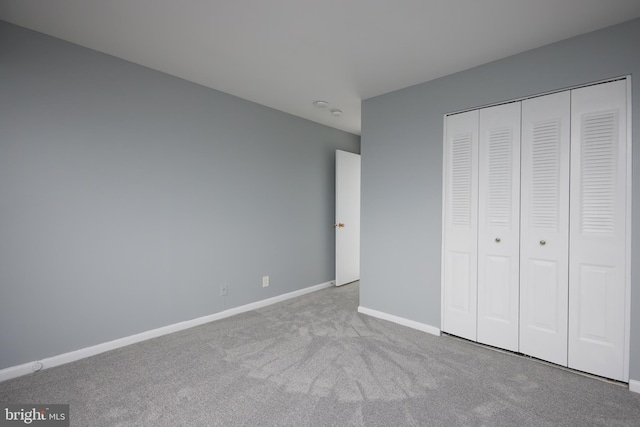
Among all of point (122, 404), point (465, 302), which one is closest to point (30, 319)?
point (122, 404)

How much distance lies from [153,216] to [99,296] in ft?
2.61

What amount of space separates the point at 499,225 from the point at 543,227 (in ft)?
1.03

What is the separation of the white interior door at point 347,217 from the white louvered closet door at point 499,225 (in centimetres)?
219

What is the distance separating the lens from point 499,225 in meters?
2.64

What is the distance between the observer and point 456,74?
2.86 m

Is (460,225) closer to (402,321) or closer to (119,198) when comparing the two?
(402,321)

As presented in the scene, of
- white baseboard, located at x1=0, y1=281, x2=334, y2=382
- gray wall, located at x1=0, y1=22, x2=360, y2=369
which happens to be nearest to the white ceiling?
gray wall, located at x1=0, y1=22, x2=360, y2=369

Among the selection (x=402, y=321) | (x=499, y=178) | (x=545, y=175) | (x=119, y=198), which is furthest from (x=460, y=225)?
(x=119, y=198)

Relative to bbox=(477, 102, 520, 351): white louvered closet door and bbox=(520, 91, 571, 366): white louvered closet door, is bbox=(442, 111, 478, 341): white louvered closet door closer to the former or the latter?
bbox=(477, 102, 520, 351): white louvered closet door

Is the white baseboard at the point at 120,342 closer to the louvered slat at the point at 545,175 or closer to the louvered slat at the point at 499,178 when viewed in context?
the louvered slat at the point at 499,178

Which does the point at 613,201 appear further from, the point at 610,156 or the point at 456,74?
the point at 456,74

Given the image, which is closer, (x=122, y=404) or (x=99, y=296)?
(x=122, y=404)

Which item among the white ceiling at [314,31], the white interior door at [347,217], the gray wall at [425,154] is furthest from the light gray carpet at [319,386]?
the white ceiling at [314,31]

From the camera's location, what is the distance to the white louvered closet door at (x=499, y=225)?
255cm
